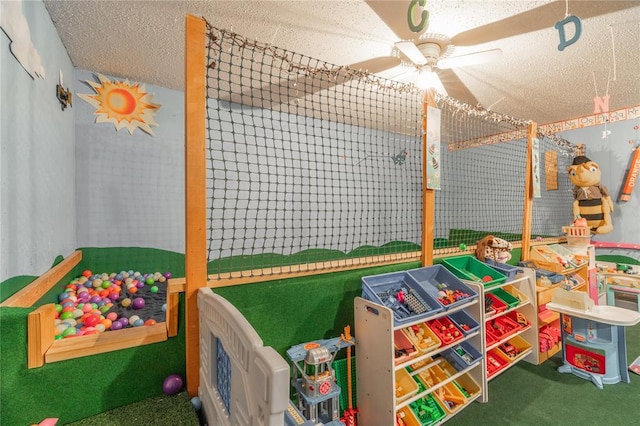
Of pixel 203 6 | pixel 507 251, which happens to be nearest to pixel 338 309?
pixel 507 251

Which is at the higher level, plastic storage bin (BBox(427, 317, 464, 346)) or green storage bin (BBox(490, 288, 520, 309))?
green storage bin (BBox(490, 288, 520, 309))

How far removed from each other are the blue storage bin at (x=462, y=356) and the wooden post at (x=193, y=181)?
1562 mm

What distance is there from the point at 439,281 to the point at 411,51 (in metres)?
1.62

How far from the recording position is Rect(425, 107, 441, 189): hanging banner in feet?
7.10

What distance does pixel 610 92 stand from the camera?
10.3ft

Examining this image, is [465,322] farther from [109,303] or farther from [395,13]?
[109,303]

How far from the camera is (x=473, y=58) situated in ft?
6.83

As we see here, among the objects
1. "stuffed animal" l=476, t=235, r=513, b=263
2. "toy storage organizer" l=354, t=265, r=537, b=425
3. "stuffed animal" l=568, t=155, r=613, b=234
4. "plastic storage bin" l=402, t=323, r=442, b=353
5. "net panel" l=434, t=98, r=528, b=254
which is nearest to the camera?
"toy storage organizer" l=354, t=265, r=537, b=425

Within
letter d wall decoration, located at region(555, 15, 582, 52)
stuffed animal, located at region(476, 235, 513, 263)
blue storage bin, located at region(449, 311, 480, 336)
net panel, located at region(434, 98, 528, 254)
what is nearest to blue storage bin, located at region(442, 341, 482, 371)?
blue storage bin, located at region(449, 311, 480, 336)

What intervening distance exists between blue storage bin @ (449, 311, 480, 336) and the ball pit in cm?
195

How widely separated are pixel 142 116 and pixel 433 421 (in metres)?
3.61

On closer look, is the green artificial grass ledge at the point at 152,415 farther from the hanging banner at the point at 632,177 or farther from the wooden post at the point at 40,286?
the hanging banner at the point at 632,177

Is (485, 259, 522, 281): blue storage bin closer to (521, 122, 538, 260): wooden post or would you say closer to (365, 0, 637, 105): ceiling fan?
(521, 122, 538, 260): wooden post

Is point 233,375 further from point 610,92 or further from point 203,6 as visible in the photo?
point 610,92
